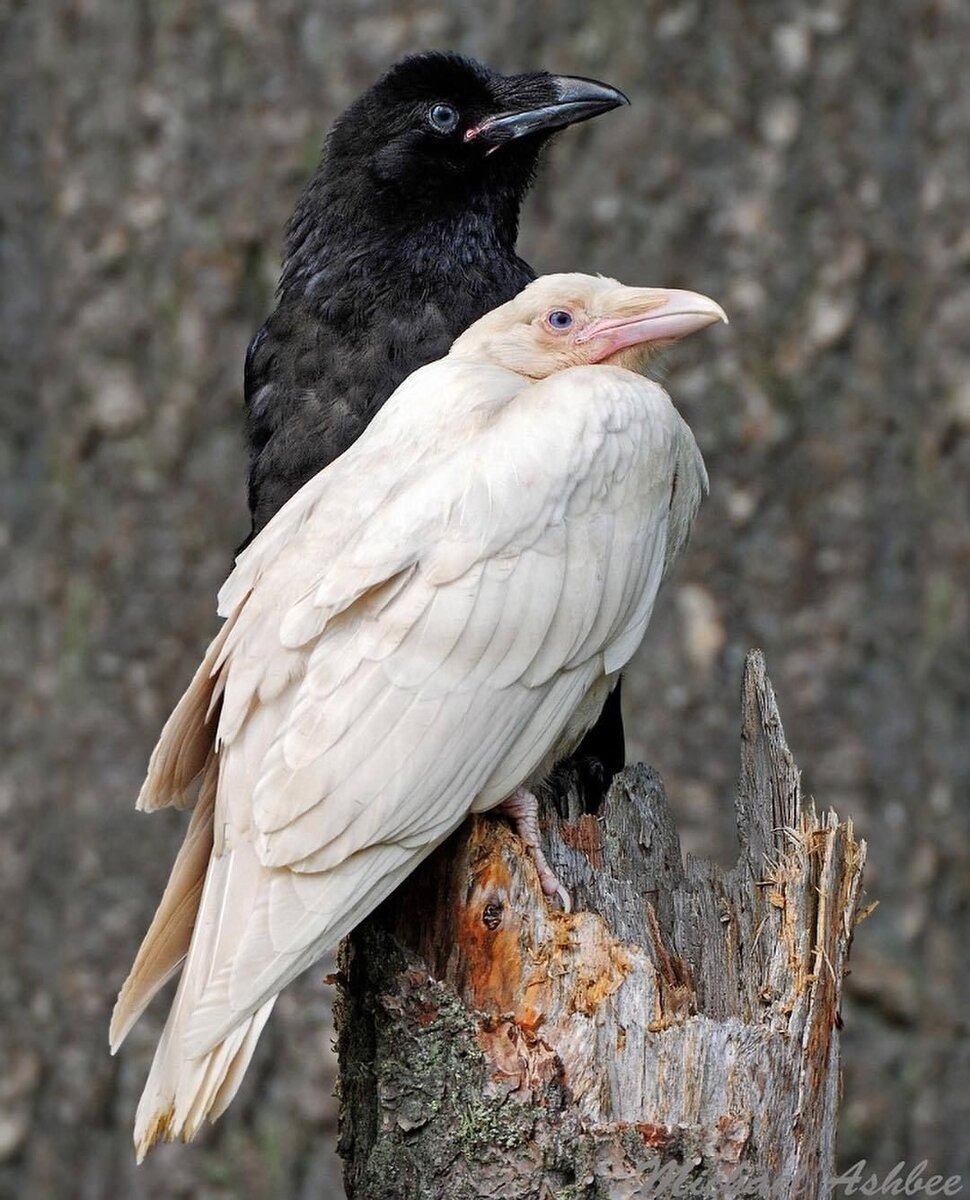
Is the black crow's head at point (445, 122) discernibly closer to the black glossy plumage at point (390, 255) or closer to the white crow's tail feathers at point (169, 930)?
the black glossy plumage at point (390, 255)

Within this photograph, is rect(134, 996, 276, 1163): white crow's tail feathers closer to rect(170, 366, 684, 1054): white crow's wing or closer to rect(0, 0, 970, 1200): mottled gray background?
rect(170, 366, 684, 1054): white crow's wing

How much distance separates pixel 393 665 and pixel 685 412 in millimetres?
2333

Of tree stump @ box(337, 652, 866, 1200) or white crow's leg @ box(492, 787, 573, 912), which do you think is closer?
tree stump @ box(337, 652, 866, 1200)

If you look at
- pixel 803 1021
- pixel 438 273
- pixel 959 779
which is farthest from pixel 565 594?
pixel 959 779

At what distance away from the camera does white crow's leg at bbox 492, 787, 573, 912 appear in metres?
3.22

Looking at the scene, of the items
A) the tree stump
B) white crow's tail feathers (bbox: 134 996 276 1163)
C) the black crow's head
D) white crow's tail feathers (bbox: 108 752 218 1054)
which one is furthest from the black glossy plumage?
white crow's tail feathers (bbox: 134 996 276 1163)

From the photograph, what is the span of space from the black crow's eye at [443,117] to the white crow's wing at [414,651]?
118cm

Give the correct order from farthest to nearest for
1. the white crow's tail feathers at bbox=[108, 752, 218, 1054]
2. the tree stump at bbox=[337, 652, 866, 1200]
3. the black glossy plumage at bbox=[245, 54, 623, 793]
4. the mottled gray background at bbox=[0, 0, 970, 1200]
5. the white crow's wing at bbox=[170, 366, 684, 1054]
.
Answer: the mottled gray background at bbox=[0, 0, 970, 1200] < the black glossy plumage at bbox=[245, 54, 623, 793] < the white crow's tail feathers at bbox=[108, 752, 218, 1054] < the white crow's wing at bbox=[170, 366, 684, 1054] < the tree stump at bbox=[337, 652, 866, 1200]

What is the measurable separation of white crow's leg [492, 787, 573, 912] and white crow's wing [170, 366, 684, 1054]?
0.09 metres

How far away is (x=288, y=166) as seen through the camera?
541 cm

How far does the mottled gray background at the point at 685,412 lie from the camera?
17.2 feet

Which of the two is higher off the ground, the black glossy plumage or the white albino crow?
the black glossy plumage

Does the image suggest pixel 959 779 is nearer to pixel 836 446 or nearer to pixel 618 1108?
pixel 836 446

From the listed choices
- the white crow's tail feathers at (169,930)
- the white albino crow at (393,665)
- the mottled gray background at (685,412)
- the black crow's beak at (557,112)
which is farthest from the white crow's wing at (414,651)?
the mottled gray background at (685,412)
